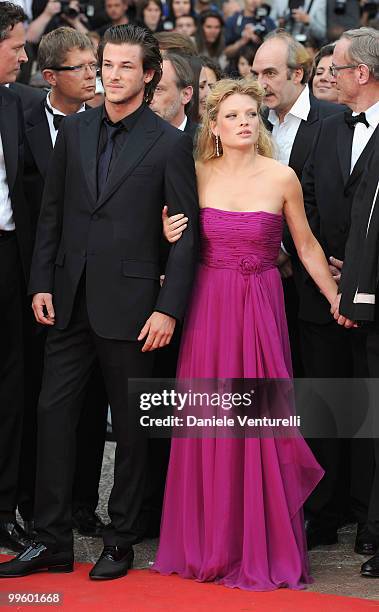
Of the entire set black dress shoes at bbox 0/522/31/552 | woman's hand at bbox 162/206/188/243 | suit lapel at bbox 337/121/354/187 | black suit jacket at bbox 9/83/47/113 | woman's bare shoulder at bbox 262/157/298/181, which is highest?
black suit jacket at bbox 9/83/47/113

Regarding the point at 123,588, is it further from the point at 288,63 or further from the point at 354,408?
the point at 288,63

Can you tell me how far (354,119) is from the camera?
17.0 feet

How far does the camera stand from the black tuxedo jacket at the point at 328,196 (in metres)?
5.22

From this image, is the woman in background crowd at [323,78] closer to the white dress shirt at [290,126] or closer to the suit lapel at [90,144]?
the white dress shirt at [290,126]

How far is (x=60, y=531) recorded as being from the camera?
15.6 feet

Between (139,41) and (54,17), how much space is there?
20.4ft

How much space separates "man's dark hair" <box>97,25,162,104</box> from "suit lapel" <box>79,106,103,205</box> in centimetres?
22

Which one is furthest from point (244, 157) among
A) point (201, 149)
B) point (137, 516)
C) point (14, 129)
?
point (137, 516)

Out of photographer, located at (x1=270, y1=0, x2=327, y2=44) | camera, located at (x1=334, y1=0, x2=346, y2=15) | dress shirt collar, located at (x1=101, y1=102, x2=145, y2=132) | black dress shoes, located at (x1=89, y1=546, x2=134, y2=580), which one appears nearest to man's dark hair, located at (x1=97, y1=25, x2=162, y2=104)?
dress shirt collar, located at (x1=101, y1=102, x2=145, y2=132)

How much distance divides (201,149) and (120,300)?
2.67 ft

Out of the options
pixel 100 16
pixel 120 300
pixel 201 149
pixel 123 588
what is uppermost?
pixel 100 16

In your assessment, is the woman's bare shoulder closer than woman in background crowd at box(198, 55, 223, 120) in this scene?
Yes

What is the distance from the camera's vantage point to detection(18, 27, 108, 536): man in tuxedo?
5.36 metres

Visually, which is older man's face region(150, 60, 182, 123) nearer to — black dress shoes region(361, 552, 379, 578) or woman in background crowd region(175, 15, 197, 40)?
Result: black dress shoes region(361, 552, 379, 578)
